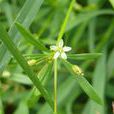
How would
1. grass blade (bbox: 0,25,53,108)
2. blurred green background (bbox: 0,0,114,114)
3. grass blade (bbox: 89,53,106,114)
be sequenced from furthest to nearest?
1. blurred green background (bbox: 0,0,114,114)
2. grass blade (bbox: 89,53,106,114)
3. grass blade (bbox: 0,25,53,108)

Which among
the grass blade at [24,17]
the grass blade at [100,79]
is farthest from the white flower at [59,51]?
the grass blade at [100,79]

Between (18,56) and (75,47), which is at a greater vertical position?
(18,56)

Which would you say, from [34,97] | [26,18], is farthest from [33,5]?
[34,97]

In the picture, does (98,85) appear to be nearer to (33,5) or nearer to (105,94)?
(105,94)

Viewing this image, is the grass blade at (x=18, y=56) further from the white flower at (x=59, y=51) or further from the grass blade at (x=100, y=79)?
the grass blade at (x=100, y=79)

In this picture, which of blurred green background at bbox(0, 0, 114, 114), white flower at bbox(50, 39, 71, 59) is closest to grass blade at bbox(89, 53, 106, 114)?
blurred green background at bbox(0, 0, 114, 114)

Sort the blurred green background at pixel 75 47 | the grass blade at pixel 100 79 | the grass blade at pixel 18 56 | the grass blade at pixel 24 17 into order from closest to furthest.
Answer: the grass blade at pixel 18 56 → the grass blade at pixel 24 17 → the grass blade at pixel 100 79 → the blurred green background at pixel 75 47

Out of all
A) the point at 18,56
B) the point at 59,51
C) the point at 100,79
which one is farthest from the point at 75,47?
the point at 18,56

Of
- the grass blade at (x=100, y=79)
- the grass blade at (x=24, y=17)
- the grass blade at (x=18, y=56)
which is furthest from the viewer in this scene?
the grass blade at (x=100, y=79)

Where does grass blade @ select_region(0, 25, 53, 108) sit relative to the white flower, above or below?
above

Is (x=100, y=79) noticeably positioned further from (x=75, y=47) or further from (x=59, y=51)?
(x=59, y=51)

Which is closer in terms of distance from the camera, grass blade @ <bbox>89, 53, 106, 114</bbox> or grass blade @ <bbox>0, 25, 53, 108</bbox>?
grass blade @ <bbox>0, 25, 53, 108</bbox>

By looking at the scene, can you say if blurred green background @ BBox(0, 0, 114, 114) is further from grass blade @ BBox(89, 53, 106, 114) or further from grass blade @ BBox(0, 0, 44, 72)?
grass blade @ BBox(0, 0, 44, 72)
